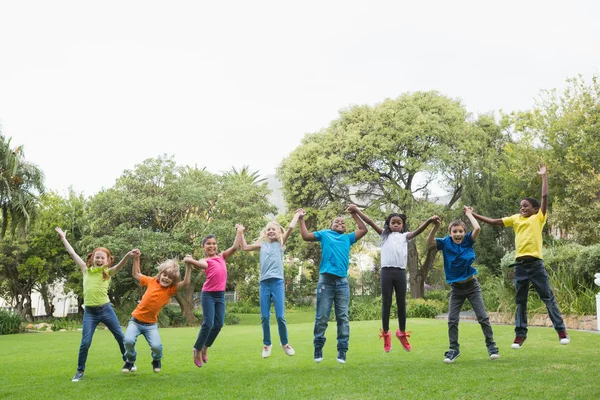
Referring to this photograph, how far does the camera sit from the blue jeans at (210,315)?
840 cm

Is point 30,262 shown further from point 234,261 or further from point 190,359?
point 190,359

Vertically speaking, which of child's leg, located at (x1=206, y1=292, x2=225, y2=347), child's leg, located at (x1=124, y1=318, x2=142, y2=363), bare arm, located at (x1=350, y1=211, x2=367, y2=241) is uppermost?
bare arm, located at (x1=350, y1=211, x2=367, y2=241)

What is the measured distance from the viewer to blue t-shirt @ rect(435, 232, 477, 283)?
8555mm

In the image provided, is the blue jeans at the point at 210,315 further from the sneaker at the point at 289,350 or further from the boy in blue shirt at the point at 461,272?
the boy in blue shirt at the point at 461,272

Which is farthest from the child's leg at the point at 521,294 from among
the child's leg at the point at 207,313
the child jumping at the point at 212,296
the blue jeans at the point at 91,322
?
the blue jeans at the point at 91,322

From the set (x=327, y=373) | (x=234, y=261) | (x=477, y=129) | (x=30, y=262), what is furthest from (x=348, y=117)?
(x=327, y=373)

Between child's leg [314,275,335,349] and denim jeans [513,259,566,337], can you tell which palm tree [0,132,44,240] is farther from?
denim jeans [513,259,566,337]

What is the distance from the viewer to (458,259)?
8.59m

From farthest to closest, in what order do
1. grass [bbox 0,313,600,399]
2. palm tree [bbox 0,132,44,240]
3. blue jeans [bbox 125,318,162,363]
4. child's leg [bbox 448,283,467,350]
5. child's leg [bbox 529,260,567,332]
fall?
palm tree [bbox 0,132,44,240], child's leg [bbox 448,283,467,350], child's leg [bbox 529,260,567,332], blue jeans [bbox 125,318,162,363], grass [bbox 0,313,600,399]

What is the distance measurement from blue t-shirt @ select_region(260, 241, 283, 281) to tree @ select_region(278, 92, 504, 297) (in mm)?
22413

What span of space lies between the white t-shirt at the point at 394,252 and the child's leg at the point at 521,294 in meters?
1.80

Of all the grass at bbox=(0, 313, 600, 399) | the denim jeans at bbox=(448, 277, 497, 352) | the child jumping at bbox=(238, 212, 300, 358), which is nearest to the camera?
the grass at bbox=(0, 313, 600, 399)

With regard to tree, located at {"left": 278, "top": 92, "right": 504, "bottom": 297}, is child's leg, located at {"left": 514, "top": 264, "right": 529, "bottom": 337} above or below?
below

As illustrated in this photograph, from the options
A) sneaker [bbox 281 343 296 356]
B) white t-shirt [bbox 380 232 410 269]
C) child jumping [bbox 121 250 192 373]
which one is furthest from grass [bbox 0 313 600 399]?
white t-shirt [bbox 380 232 410 269]
